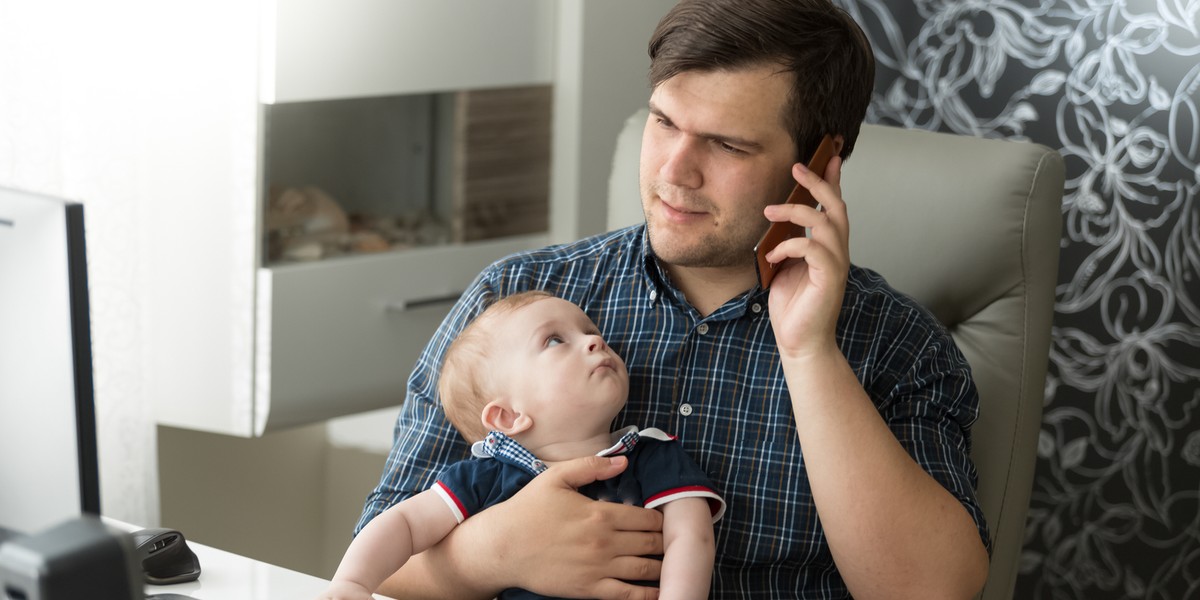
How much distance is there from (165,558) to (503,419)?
0.37 metres

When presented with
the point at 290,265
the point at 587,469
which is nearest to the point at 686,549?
the point at 587,469

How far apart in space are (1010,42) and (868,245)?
983 millimetres

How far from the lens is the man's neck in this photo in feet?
5.10

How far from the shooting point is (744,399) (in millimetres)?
1492

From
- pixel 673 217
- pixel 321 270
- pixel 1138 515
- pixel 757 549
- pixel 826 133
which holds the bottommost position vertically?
pixel 1138 515

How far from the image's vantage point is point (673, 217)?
4.85 ft

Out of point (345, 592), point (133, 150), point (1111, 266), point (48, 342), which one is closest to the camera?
point (48, 342)

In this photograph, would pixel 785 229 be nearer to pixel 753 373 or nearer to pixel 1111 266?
pixel 753 373

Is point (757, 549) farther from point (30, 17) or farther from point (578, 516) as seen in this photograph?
point (30, 17)

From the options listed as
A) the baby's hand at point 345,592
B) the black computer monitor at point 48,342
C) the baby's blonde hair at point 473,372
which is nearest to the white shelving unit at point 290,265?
the baby's blonde hair at point 473,372

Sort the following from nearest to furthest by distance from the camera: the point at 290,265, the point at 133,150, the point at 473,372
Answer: the point at 473,372 < the point at 133,150 < the point at 290,265

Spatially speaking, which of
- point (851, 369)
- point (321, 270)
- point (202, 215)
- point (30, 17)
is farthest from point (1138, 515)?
point (30, 17)

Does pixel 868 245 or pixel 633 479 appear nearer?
pixel 633 479

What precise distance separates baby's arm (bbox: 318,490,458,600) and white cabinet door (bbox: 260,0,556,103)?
3.38ft
